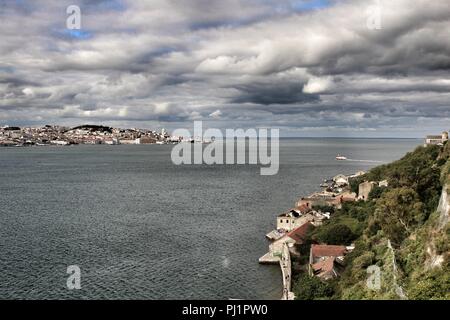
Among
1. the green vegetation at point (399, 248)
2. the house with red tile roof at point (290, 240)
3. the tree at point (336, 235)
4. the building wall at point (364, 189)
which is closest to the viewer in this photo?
the green vegetation at point (399, 248)

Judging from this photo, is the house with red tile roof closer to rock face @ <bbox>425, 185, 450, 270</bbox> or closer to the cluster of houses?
the cluster of houses

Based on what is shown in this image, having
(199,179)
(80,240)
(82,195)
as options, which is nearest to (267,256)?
(80,240)

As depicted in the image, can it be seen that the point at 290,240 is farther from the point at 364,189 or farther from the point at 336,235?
the point at 364,189

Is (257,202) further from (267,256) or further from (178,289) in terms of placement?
(178,289)

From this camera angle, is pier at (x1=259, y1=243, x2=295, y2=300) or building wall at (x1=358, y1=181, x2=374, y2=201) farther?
building wall at (x1=358, y1=181, x2=374, y2=201)

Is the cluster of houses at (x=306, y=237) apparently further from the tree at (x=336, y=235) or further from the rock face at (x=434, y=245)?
the rock face at (x=434, y=245)

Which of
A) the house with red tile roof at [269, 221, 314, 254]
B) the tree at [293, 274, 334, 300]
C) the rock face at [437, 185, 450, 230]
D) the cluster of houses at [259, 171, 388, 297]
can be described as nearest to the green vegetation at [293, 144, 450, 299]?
the tree at [293, 274, 334, 300]

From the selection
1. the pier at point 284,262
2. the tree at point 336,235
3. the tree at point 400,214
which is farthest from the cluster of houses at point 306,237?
the tree at point 400,214
